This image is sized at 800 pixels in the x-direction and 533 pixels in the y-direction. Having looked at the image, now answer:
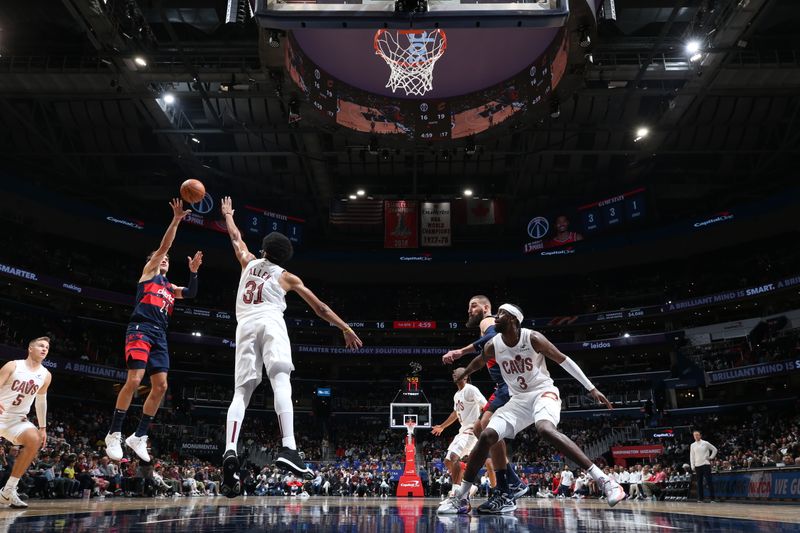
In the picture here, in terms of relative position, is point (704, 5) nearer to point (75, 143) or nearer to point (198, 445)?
point (75, 143)

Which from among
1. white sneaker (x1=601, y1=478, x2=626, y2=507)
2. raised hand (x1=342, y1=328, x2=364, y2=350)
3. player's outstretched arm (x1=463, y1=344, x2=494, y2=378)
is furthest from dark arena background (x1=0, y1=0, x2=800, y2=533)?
raised hand (x1=342, y1=328, x2=364, y2=350)

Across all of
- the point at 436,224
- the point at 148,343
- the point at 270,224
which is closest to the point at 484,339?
the point at 148,343

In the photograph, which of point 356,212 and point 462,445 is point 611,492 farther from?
point 356,212

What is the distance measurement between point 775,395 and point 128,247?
111 ft

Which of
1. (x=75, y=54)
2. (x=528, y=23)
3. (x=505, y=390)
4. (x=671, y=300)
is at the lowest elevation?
(x=505, y=390)

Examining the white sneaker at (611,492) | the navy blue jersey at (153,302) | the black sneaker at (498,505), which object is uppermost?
the navy blue jersey at (153,302)

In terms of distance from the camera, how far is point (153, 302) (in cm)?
671

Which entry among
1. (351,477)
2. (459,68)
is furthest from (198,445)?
(459,68)

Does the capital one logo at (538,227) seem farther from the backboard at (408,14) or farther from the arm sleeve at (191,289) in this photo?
the arm sleeve at (191,289)

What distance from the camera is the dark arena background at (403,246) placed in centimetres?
808

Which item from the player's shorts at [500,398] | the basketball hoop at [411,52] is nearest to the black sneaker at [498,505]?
the player's shorts at [500,398]

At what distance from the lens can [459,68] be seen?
51.8 ft

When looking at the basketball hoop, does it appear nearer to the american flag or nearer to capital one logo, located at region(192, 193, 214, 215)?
the american flag

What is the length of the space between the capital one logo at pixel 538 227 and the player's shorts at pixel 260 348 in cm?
2684
